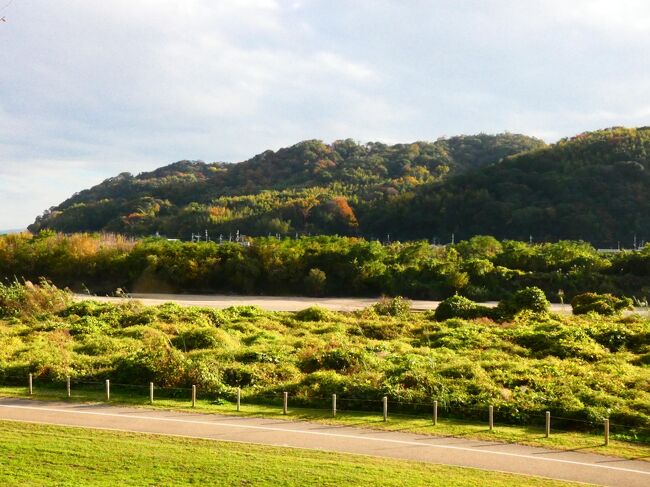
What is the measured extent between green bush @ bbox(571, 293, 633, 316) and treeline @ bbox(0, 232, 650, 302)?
25.3ft

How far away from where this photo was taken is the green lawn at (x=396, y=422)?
45.3ft

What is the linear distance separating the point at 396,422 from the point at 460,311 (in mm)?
18034

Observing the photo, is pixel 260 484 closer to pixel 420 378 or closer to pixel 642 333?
pixel 420 378

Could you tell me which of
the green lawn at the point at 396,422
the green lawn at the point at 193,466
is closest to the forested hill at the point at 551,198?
the green lawn at the point at 396,422

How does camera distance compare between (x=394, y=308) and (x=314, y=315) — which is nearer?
(x=314, y=315)

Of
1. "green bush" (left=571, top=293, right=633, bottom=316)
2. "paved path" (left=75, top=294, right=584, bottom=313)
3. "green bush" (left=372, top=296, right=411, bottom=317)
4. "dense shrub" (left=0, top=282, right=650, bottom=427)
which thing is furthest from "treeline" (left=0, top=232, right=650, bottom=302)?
"dense shrub" (left=0, top=282, right=650, bottom=427)

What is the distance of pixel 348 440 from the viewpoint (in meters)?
13.8

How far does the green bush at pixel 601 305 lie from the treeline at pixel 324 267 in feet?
25.3

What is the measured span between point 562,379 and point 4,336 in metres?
21.2

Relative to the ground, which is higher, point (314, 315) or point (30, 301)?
point (30, 301)

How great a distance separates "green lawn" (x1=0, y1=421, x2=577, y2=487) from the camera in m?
11.2

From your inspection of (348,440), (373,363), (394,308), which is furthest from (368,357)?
(394,308)

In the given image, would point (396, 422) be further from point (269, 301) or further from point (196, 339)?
point (269, 301)

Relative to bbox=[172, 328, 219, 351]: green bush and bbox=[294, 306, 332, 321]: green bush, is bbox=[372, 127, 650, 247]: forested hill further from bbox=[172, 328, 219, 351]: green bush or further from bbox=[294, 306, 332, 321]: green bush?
bbox=[172, 328, 219, 351]: green bush
